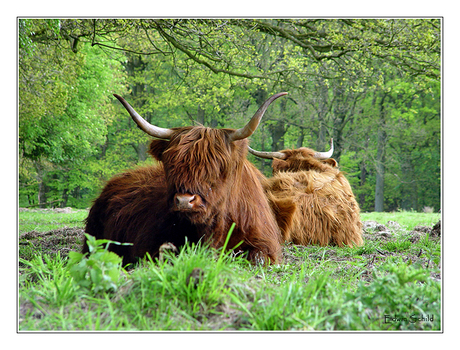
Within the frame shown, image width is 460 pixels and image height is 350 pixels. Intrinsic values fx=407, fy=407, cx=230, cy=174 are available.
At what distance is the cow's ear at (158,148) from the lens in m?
3.80

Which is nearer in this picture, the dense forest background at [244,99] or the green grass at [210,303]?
the green grass at [210,303]

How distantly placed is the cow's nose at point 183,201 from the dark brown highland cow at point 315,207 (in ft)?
5.75

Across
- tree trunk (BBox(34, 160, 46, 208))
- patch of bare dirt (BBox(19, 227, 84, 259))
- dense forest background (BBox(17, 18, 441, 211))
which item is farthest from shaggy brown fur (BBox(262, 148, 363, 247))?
tree trunk (BBox(34, 160, 46, 208))

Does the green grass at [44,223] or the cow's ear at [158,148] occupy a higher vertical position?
the cow's ear at [158,148]

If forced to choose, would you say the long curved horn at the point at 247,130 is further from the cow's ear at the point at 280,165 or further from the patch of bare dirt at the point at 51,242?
the cow's ear at the point at 280,165

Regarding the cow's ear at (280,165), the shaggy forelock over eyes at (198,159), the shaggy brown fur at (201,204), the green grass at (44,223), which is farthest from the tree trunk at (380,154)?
the shaggy forelock over eyes at (198,159)

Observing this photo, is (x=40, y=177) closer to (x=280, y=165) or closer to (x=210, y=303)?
(x=280, y=165)

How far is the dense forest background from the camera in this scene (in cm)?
683

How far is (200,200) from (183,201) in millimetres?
182

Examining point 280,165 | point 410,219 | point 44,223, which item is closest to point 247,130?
point 280,165

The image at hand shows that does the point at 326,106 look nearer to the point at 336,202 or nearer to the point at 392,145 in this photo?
the point at 392,145

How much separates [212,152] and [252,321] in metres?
1.75
